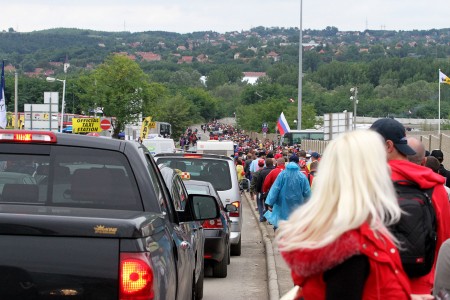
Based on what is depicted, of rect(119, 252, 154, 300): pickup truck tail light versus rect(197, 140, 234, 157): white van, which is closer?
rect(119, 252, 154, 300): pickup truck tail light

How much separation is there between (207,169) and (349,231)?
1306cm

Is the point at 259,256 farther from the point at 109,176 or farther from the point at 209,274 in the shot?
the point at 109,176

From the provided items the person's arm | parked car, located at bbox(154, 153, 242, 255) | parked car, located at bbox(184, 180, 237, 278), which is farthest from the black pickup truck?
parked car, located at bbox(154, 153, 242, 255)

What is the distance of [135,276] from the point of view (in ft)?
16.2

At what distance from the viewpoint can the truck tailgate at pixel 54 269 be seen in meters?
4.79

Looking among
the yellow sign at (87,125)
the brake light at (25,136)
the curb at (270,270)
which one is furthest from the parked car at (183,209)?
the yellow sign at (87,125)

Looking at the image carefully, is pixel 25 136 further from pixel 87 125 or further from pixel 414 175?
pixel 87 125

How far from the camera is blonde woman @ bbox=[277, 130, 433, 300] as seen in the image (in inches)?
148

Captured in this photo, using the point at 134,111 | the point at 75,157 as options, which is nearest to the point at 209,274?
the point at 75,157

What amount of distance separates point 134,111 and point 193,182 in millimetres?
49093

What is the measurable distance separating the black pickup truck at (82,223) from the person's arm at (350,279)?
55.6 inches

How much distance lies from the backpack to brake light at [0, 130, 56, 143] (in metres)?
2.00

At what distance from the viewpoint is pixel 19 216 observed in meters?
4.86

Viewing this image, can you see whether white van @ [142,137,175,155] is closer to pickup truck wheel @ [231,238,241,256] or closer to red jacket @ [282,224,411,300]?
pickup truck wheel @ [231,238,241,256]
